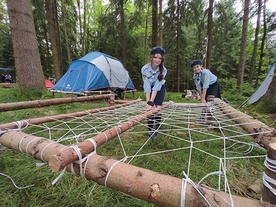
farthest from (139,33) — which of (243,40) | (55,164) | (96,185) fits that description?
(55,164)

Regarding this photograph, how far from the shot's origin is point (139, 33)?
15.1 metres

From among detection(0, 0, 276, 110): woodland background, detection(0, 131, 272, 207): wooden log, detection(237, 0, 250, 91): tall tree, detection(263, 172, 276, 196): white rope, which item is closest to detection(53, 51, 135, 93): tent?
detection(0, 0, 276, 110): woodland background

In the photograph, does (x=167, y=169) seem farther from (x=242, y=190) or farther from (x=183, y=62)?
(x=183, y=62)

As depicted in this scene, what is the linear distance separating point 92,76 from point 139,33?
1119cm

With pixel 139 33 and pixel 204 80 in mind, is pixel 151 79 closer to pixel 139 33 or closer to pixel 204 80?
pixel 204 80

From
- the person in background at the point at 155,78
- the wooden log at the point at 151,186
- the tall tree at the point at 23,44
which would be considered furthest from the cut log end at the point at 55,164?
the tall tree at the point at 23,44

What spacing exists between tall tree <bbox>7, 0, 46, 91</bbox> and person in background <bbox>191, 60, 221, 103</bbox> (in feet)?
10.3

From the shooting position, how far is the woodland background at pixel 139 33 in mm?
3424

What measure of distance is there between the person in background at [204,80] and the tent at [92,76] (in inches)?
141

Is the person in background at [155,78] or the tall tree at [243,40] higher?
the tall tree at [243,40]

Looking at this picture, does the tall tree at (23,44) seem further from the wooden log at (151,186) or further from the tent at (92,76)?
the wooden log at (151,186)

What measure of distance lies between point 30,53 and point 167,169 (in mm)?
3575

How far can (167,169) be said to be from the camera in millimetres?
1293

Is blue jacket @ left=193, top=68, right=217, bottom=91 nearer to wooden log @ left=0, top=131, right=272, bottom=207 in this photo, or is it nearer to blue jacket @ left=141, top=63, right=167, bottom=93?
blue jacket @ left=141, top=63, right=167, bottom=93
